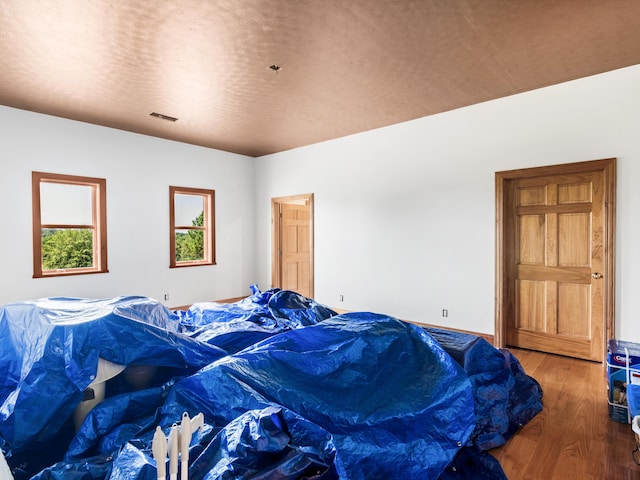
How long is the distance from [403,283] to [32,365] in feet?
13.2

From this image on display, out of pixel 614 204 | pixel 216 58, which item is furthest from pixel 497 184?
pixel 216 58

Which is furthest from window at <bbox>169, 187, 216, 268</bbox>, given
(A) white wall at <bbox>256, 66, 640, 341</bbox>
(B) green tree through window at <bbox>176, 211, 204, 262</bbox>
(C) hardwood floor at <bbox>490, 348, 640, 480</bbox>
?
(C) hardwood floor at <bbox>490, 348, 640, 480</bbox>

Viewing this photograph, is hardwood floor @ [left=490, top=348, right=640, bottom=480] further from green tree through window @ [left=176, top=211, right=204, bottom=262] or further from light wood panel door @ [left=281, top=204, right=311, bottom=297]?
green tree through window @ [left=176, top=211, right=204, bottom=262]

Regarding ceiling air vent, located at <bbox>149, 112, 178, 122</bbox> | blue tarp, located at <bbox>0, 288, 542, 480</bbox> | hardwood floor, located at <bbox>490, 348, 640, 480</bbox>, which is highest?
ceiling air vent, located at <bbox>149, 112, 178, 122</bbox>

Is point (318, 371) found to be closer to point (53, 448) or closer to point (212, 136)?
point (53, 448)

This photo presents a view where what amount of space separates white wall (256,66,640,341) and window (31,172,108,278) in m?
2.91

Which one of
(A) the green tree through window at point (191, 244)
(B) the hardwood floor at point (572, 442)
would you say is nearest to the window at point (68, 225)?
(A) the green tree through window at point (191, 244)

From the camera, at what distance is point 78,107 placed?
429 cm

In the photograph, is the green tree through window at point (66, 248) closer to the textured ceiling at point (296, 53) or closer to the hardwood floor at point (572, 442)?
the textured ceiling at point (296, 53)

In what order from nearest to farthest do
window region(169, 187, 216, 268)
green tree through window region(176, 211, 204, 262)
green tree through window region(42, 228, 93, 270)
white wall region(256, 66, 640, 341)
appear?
white wall region(256, 66, 640, 341)
green tree through window region(42, 228, 93, 270)
window region(169, 187, 216, 268)
green tree through window region(176, 211, 204, 262)

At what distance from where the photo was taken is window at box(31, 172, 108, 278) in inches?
179

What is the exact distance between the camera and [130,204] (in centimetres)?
533

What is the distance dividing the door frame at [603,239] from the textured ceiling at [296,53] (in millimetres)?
853

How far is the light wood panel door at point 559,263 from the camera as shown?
3.47m
